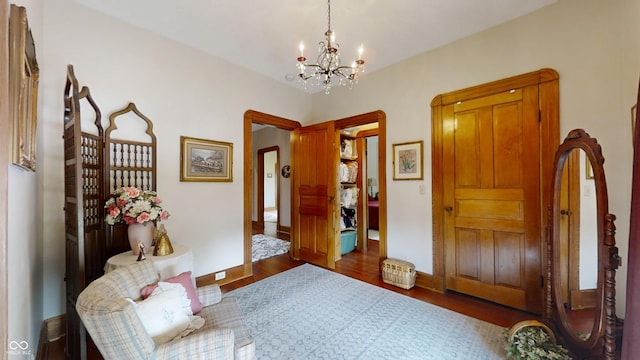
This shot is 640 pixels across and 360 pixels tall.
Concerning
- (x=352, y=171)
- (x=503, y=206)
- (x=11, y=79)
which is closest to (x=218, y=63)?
(x=11, y=79)

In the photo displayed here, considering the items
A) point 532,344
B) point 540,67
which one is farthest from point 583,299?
point 540,67

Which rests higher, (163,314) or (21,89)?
(21,89)

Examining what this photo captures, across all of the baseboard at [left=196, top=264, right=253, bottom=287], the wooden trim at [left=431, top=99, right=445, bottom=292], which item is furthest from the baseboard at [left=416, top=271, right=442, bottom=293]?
the baseboard at [left=196, top=264, right=253, bottom=287]

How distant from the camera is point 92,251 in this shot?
2219mm

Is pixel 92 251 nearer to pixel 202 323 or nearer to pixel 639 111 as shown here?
pixel 202 323

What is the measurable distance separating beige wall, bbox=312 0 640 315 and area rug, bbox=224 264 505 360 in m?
0.83

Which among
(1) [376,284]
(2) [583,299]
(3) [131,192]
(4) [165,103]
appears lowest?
(1) [376,284]

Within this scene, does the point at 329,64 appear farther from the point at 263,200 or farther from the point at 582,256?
the point at 263,200

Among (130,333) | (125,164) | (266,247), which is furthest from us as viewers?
(266,247)

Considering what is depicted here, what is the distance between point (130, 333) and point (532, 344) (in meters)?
2.37

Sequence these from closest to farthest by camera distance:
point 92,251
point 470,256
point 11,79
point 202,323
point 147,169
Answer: point 11,79, point 202,323, point 92,251, point 147,169, point 470,256

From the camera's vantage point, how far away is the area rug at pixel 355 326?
189 cm

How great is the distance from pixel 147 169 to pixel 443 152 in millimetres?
3338

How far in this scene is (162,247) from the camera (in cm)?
214
